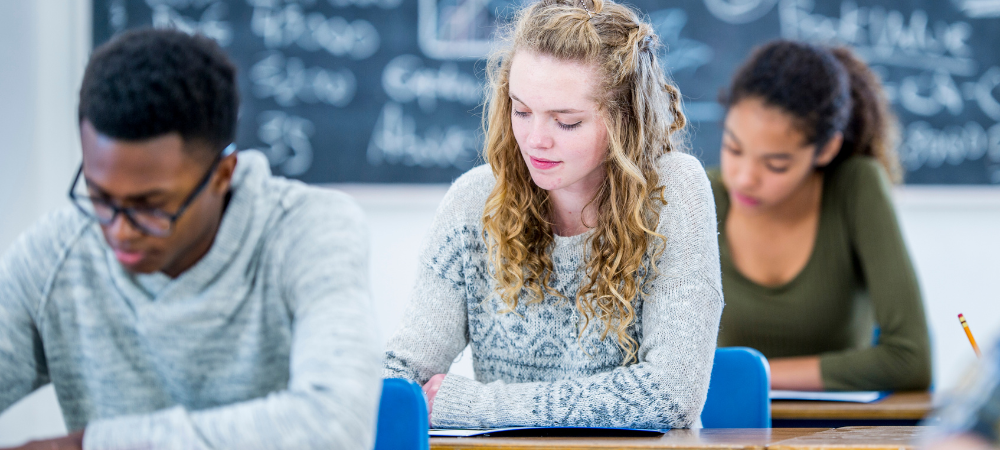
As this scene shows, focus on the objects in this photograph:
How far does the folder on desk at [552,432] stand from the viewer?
1174mm

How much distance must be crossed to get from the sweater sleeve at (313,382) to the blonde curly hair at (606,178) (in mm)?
513

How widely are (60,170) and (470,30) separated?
1481mm

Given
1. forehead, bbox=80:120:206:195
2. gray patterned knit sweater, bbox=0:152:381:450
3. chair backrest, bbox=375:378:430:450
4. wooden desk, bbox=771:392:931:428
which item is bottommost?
wooden desk, bbox=771:392:931:428

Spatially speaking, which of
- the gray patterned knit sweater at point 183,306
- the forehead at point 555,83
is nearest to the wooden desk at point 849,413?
the forehead at point 555,83

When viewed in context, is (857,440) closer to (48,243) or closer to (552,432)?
(552,432)

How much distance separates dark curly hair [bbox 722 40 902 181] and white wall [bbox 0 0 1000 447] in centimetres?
67

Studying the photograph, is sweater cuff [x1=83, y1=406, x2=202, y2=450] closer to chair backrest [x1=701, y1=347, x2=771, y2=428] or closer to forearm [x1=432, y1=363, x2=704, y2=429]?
forearm [x1=432, y1=363, x2=704, y2=429]

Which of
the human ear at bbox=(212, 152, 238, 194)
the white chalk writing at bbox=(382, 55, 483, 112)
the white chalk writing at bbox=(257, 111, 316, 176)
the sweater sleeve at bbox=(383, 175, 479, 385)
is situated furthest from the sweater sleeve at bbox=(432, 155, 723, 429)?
the white chalk writing at bbox=(257, 111, 316, 176)

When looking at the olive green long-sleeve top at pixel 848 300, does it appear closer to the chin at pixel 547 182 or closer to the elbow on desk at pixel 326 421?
the chin at pixel 547 182

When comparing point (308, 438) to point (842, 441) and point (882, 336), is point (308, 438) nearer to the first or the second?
point (842, 441)

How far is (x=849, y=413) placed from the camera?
5.20 feet

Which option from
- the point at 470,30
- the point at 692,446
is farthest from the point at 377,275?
the point at 692,446

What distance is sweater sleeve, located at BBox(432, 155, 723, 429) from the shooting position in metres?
1.25

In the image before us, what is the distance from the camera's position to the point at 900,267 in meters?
1.93
